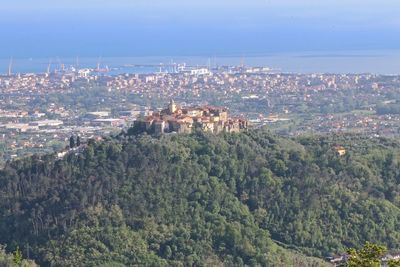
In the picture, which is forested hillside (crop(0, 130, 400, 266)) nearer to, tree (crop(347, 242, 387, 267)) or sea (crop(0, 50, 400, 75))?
tree (crop(347, 242, 387, 267))

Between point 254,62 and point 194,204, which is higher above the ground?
point 194,204

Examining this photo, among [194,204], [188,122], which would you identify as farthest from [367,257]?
[188,122]

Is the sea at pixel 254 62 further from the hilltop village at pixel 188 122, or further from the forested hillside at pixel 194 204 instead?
the forested hillside at pixel 194 204

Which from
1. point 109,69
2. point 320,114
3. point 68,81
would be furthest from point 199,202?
point 109,69

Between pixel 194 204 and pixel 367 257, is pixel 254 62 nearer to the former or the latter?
pixel 194 204

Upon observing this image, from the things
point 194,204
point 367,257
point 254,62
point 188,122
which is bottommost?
point 254,62

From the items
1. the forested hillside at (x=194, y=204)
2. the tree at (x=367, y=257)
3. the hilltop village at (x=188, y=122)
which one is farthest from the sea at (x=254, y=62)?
the tree at (x=367, y=257)

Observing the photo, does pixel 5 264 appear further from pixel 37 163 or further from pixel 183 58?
pixel 183 58

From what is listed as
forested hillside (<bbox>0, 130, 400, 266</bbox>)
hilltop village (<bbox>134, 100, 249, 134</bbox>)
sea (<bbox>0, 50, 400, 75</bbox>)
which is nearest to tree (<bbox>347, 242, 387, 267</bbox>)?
forested hillside (<bbox>0, 130, 400, 266</bbox>)
